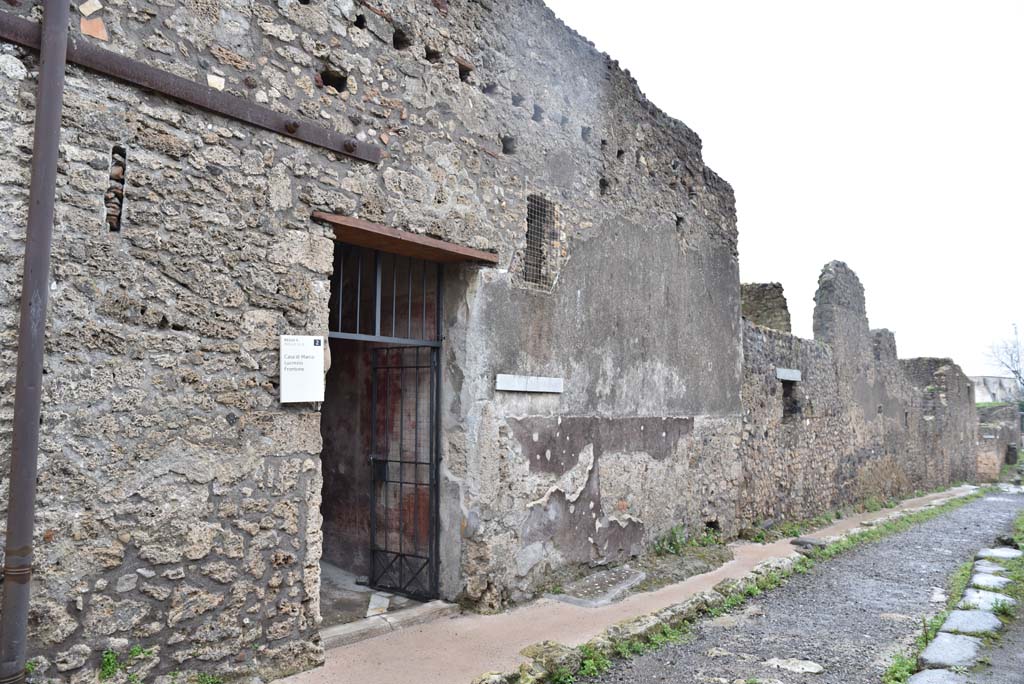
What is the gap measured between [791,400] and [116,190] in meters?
9.06

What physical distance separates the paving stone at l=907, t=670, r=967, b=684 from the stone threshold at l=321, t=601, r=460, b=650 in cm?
274

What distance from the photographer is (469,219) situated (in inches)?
196

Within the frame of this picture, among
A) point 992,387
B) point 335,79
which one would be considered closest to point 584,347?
point 335,79

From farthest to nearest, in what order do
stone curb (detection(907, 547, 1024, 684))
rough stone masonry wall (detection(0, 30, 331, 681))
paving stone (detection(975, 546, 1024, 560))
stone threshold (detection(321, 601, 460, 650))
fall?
paving stone (detection(975, 546, 1024, 560)) → stone threshold (detection(321, 601, 460, 650)) → stone curb (detection(907, 547, 1024, 684)) → rough stone masonry wall (detection(0, 30, 331, 681))

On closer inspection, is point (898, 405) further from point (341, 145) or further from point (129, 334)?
point (129, 334)

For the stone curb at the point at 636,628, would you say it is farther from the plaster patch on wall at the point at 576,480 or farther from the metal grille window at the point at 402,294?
the metal grille window at the point at 402,294

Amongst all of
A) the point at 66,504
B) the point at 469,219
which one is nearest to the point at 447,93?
the point at 469,219

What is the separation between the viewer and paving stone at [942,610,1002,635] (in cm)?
487

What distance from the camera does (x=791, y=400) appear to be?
10.1 m

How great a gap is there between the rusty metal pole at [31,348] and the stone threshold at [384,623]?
1.62 metres

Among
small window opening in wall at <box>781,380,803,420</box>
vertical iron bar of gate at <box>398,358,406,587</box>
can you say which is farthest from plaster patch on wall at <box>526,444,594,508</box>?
small window opening in wall at <box>781,380,803,420</box>

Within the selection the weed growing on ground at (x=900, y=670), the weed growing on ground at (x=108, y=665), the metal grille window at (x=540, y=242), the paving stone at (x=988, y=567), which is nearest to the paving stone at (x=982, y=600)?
the paving stone at (x=988, y=567)

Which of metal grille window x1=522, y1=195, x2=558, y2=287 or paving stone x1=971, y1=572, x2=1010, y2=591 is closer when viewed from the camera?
metal grille window x1=522, y1=195, x2=558, y2=287

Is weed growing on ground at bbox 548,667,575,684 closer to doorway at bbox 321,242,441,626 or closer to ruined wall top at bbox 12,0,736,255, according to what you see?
doorway at bbox 321,242,441,626
